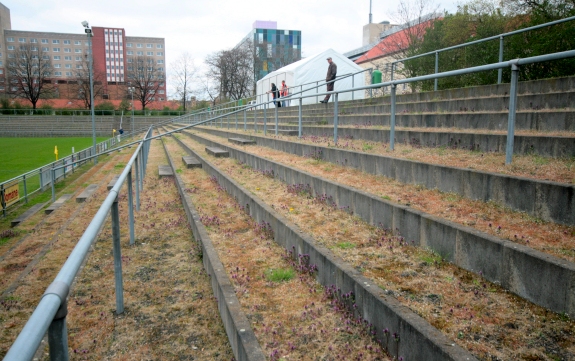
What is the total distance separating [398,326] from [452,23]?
15.6 meters

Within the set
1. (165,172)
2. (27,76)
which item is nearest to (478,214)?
(165,172)

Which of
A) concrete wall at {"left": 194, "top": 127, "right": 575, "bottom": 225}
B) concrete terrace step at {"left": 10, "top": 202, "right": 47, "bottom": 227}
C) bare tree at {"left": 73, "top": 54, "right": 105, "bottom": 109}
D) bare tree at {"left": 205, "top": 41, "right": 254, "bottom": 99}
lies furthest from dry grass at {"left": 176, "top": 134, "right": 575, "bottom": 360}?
bare tree at {"left": 73, "top": 54, "right": 105, "bottom": 109}

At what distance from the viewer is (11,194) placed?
15078mm

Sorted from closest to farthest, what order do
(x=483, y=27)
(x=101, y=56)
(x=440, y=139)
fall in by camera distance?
(x=440, y=139) → (x=483, y=27) → (x=101, y=56)

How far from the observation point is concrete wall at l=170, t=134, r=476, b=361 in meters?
2.16

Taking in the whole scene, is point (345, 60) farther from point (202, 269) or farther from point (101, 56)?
point (101, 56)

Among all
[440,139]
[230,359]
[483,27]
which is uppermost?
[483,27]

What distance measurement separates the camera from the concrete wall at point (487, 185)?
3037mm

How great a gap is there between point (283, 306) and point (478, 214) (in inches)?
67.3

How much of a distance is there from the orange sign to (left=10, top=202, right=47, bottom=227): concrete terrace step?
733 mm

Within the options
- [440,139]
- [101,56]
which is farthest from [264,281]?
[101,56]

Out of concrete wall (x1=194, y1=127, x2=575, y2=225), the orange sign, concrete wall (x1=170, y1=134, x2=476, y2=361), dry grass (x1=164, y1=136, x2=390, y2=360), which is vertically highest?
concrete wall (x1=194, y1=127, x2=575, y2=225)

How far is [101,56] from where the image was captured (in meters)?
101

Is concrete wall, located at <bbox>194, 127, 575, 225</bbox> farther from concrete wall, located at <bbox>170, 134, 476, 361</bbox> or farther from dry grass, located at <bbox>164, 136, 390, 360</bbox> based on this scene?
dry grass, located at <bbox>164, 136, 390, 360</bbox>
